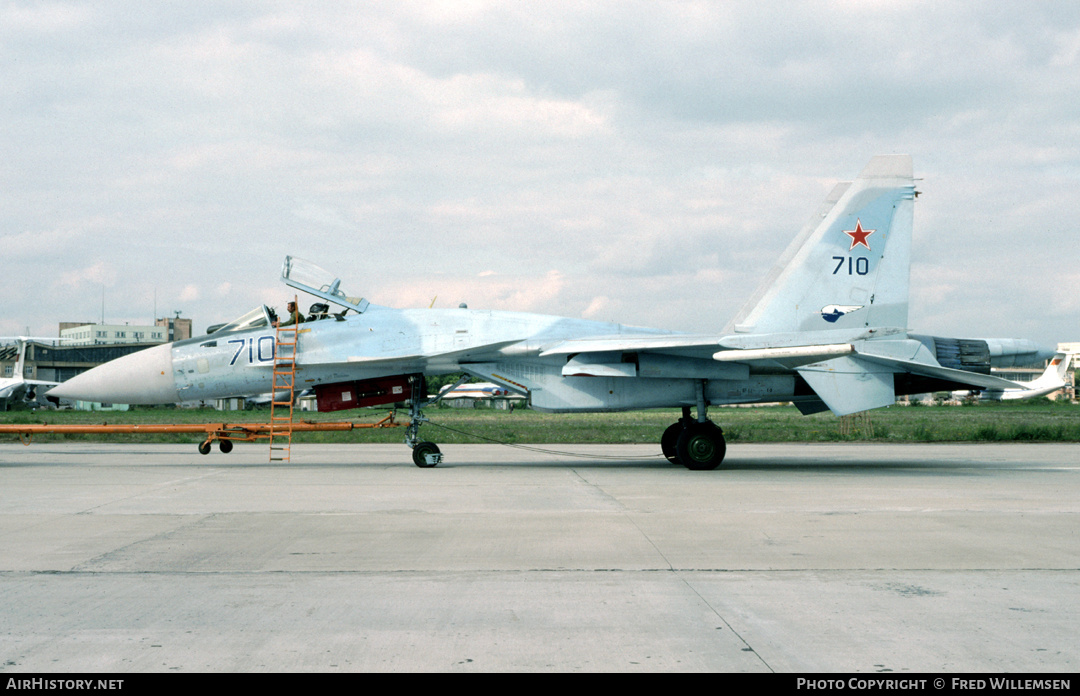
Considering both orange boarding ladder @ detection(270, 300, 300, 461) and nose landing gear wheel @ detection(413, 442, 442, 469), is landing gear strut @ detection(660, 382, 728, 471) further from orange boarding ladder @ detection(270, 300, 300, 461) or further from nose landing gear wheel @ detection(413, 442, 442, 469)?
orange boarding ladder @ detection(270, 300, 300, 461)

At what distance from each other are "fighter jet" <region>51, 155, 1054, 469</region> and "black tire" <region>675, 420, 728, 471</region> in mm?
21

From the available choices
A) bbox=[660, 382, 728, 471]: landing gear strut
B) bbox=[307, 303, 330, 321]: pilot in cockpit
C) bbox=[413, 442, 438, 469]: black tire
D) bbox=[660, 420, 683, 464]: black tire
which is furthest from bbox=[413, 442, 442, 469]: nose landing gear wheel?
bbox=[660, 420, 683, 464]: black tire

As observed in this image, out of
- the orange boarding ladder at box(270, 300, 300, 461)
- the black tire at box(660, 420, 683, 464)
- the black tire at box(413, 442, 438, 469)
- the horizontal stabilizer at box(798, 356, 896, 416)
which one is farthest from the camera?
the black tire at box(660, 420, 683, 464)

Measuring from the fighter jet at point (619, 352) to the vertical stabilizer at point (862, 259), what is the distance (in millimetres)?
18

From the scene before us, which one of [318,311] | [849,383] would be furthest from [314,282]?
[849,383]

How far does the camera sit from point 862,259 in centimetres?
1514

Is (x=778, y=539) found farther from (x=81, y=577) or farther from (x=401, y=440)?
(x=401, y=440)

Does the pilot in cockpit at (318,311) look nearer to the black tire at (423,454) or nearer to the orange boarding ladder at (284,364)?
the orange boarding ladder at (284,364)

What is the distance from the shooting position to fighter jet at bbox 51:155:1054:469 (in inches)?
587

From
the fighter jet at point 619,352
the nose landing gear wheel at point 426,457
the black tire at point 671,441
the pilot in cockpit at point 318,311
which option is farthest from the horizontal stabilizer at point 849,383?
the pilot in cockpit at point 318,311

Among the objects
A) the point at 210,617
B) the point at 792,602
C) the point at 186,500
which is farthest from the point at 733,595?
the point at 186,500

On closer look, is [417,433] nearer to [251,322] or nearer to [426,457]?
[426,457]

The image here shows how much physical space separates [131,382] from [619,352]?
28.3ft

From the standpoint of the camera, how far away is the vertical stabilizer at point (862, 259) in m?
15.1
